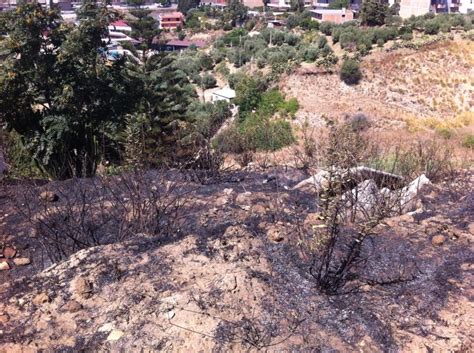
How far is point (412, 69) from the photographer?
24.0m

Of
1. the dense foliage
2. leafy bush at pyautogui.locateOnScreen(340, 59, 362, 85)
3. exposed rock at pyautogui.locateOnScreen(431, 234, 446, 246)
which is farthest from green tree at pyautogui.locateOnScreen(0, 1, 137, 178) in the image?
leafy bush at pyautogui.locateOnScreen(340, 59, 362, 85)

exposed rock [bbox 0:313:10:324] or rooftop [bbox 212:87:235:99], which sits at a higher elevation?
exposed rock [bbox 0:313:10:324]

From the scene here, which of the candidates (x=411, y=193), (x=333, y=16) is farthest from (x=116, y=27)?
(x=333, y=16)

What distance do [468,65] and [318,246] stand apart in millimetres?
24125

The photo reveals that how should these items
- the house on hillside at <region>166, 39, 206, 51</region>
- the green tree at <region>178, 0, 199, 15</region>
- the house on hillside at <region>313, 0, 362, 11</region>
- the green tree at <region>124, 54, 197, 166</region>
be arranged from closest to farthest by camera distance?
the green tree at <region>124, 54, 197, 166</region>
the house on hillside at <region>166, 39, 206, 51</region>
the house on hillside at <region>313, 0, 362, 11</region>
the green tree at <region>178, 0, 199, 15</region>

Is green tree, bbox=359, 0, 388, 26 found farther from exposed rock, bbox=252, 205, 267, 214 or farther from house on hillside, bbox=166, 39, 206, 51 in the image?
exposed rock, bbox=252, 205, 267, 214

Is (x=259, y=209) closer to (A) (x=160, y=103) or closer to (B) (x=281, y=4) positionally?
(A) (x=160, y=103)

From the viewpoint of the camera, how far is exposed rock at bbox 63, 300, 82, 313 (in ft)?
9.15

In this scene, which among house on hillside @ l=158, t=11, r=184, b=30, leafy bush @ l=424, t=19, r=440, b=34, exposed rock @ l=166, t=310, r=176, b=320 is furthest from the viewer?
house on hillside @ l=158, t=11, r=184, b=30

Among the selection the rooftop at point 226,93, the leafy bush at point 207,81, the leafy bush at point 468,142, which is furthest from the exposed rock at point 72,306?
the leafy bush at point 207,81

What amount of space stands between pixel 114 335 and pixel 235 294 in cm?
72

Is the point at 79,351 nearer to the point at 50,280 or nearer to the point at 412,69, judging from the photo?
the point at 50,280

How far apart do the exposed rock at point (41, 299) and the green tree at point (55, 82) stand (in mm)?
4434

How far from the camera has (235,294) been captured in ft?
9.31
